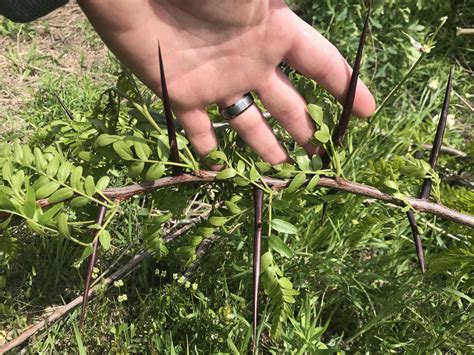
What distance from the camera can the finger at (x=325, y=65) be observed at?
153 centimetres

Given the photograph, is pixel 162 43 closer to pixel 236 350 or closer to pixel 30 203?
pixel 30 203

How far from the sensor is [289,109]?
60.8 inches

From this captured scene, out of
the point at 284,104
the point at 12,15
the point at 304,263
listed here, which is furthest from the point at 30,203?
the point at 304,263

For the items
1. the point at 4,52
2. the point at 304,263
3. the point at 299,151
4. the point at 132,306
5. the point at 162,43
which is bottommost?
the point at 132,306

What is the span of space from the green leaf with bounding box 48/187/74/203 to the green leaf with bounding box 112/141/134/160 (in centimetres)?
14

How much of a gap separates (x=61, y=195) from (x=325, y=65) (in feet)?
2.76

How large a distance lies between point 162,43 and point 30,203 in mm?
702

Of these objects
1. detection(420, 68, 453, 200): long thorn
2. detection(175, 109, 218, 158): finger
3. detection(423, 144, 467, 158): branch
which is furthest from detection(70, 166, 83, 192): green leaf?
detection(423, 144, 467, 158): branch

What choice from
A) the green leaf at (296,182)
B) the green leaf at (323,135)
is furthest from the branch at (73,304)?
the green leaf at (323,135)

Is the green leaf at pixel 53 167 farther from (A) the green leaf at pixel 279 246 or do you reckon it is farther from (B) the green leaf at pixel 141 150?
(A) the green leaf at pixel 279 246

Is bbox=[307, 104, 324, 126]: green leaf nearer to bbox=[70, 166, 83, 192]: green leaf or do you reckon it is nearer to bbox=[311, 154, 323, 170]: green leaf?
bbox=[311, 154, 323, 170]: green leaf

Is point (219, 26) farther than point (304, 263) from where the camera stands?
No

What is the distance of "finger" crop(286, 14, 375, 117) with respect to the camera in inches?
60.4

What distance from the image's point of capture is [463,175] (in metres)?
2.48
